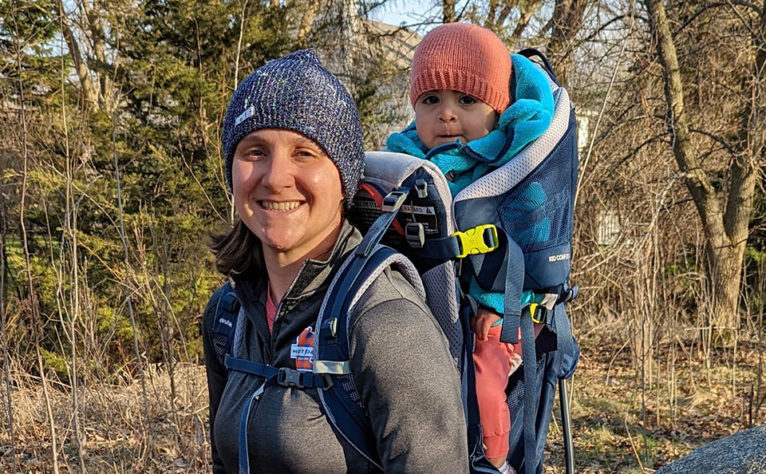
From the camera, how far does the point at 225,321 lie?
157 cm

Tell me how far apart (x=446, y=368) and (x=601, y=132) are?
23.5 feet

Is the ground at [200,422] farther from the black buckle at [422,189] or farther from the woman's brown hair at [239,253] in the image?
the black buckle at [422,189]

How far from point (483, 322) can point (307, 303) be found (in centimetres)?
61

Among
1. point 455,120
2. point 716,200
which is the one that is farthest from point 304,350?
point 716,200

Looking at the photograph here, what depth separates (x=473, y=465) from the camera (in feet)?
5.14

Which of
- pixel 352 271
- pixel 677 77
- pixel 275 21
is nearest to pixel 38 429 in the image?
pixel 352 271

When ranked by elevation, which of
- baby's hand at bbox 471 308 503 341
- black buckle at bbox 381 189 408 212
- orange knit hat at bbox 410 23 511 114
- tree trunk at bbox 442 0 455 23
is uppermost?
tree trunk at bbox 442 0 455 23

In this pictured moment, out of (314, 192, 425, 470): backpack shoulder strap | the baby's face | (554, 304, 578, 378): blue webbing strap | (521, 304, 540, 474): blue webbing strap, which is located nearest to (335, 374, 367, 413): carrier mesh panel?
(314, 192, 425, 470): backpack shoulder strap

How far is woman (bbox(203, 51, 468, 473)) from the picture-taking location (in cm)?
118

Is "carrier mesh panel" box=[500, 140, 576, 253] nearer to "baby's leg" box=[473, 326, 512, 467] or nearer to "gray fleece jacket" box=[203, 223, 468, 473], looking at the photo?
"baby's leg" box=[473, 326, 512, 467]

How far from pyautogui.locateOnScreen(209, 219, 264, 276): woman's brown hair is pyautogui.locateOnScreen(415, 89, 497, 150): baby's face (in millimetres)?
792

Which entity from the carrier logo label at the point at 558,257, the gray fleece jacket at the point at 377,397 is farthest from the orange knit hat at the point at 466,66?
the gray fleece jacket at the point at 377,397

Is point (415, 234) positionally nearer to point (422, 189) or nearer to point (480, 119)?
point (422, 189)

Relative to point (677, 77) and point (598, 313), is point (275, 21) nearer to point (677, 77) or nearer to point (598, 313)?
point (677, 77)
